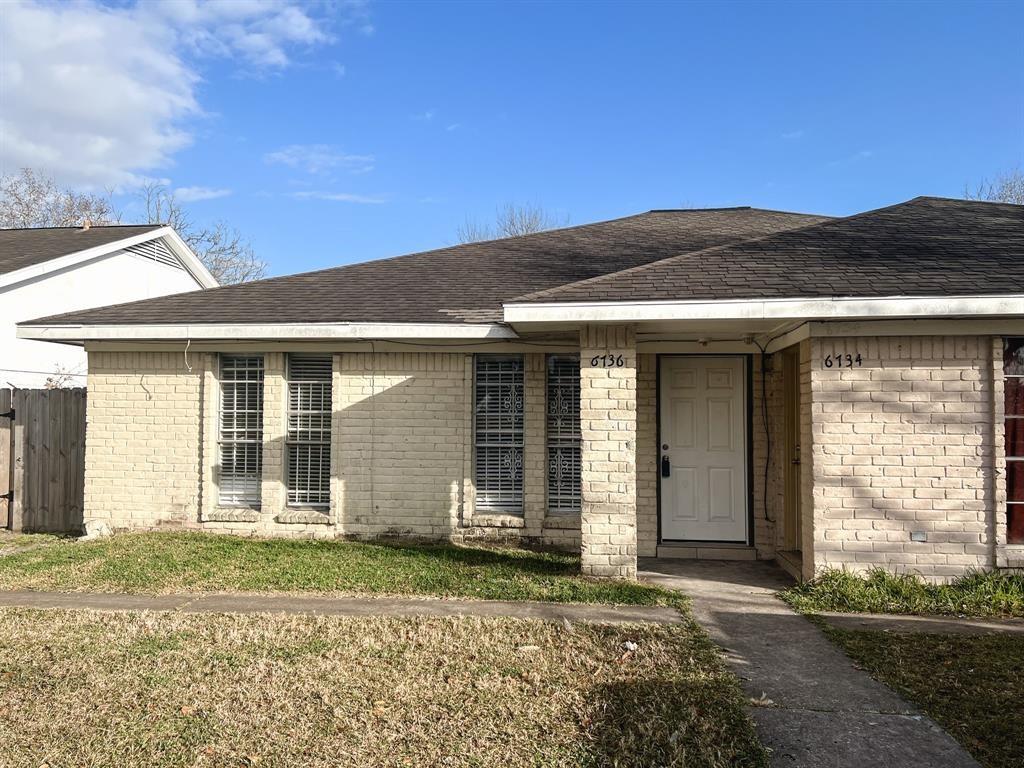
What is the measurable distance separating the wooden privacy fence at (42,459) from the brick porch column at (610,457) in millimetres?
7118

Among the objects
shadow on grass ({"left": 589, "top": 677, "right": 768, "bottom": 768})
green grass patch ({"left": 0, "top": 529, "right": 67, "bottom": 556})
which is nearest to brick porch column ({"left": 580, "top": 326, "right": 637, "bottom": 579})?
shadow on grass ({"left": 589, "top": 677, "right": 768, "bottom": 768})

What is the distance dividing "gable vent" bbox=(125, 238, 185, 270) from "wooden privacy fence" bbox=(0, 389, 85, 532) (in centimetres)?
863

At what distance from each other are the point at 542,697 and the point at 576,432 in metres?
4.52

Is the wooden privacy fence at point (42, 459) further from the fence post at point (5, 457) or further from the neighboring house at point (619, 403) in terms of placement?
the neighboring house at point (619, 403)

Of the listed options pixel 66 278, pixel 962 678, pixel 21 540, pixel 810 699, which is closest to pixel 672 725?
pixel 810 699

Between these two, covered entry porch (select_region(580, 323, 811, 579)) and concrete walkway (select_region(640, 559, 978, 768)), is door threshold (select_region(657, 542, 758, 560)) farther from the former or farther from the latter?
concrete walkway (select_region(640, 559, 978, 768))

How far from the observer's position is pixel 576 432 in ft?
27.2

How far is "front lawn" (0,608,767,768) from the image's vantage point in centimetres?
336

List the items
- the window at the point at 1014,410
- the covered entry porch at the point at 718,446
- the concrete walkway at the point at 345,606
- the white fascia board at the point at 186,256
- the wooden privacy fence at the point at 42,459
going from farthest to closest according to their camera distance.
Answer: the white fascia board at the point at 186,256
the wooden privacy fence at the point at 42,459
the covered entry porch at the point at 718,446
the window at the point at 1014,410
the concrete walkway at the point at 345,606

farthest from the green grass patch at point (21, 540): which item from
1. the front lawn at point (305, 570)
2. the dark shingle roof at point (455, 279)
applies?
the dark shingle roof at point (455, 279)

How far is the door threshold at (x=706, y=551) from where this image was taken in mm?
7891

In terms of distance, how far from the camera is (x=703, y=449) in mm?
8172

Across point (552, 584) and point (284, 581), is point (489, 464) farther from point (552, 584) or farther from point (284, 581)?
point (284, 581)

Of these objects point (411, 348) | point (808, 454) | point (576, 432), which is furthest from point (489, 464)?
point (808, 454)
